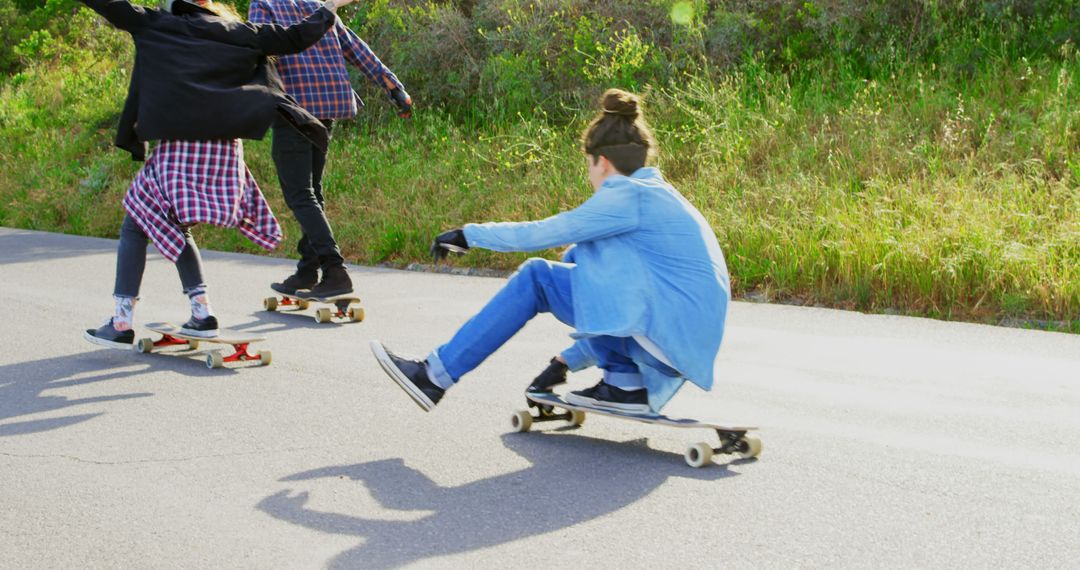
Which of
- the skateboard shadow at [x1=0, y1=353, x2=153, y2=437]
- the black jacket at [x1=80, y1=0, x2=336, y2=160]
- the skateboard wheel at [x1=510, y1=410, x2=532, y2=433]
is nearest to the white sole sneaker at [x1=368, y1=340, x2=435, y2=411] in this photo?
the skateboard wheel at [x1=510, y1=410, x2=532, y2=433]

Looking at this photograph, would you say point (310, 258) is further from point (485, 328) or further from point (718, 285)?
point (718, 285)

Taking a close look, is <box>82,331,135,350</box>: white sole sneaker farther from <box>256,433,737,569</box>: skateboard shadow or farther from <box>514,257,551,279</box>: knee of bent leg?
<box>514,257,551,279</box>: knee of bent leg

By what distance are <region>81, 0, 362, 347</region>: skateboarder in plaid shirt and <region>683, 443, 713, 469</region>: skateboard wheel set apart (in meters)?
3.24

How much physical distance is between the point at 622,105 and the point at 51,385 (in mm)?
3442

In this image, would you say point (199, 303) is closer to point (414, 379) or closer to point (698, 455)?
point (414, 379)

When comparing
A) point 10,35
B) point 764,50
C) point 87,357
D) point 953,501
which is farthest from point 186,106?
point 10,35

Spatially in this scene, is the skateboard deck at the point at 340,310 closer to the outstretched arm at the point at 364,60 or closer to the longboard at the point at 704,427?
the outstretched arm at the point at 364,60

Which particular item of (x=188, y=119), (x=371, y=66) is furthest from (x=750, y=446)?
(x=371, y=66)

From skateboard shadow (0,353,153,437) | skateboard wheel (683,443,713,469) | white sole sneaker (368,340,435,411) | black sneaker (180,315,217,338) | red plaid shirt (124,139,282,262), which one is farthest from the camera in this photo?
black sneaker (180,315,217,338)

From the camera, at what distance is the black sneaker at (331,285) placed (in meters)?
8.45

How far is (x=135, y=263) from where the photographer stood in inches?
278

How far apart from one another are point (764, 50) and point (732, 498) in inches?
424

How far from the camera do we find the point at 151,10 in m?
6.91

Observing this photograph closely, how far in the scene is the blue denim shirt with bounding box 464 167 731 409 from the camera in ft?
15.8
